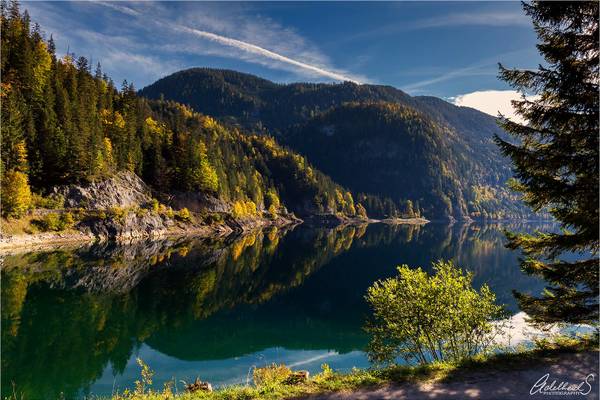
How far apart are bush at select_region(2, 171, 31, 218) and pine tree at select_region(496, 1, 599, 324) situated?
75160 mm

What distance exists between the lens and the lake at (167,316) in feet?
84.1

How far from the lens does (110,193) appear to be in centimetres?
9062

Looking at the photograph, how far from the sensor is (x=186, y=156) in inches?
4953

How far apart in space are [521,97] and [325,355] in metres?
24.7

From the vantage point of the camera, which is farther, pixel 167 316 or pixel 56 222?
pixel 56 222

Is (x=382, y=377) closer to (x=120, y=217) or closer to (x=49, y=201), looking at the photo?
(x=49, y=201)

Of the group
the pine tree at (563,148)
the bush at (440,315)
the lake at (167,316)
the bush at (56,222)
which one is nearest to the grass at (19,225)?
the bush at (56,222)

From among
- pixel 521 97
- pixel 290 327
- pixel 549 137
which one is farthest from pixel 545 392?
pixel 290 327

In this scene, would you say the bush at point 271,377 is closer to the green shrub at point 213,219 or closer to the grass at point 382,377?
the grass at point 382,377

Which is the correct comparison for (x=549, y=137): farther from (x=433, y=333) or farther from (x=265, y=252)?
(x=265, y=252)

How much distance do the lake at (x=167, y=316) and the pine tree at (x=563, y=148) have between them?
9.87m

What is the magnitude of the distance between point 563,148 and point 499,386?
27.6 ft

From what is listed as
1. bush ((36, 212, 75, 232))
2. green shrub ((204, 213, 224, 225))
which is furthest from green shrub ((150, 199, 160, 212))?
bush ((36, 212, 75, 232))
